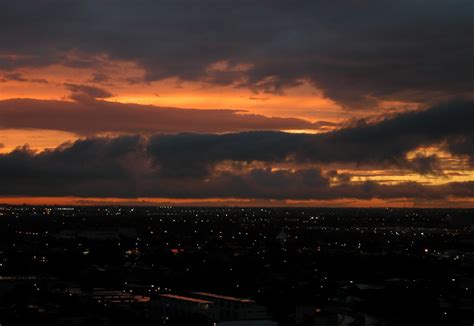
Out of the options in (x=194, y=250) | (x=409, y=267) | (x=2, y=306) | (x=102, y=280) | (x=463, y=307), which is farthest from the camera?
(x=194, y=250)

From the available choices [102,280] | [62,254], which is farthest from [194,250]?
[102,280]

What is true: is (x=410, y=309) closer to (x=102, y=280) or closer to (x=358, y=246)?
(x=102, y=280)

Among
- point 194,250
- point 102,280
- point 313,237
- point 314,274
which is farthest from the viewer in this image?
point 313,237

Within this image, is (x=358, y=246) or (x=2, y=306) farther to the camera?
(x=358, y=246)

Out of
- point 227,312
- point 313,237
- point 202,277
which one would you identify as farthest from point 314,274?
point 313,237

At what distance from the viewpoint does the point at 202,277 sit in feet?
188

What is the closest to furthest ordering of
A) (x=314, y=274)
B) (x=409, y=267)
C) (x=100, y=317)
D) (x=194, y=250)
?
(x=100, y=317), (x=314, y=274), (x=409, y=267), (x=194, y=250)

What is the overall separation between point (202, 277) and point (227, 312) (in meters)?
16.4

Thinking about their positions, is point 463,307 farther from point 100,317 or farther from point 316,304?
point 100,317

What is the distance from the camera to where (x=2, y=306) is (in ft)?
133

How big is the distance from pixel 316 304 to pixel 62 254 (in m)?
34.5

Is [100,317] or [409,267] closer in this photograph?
[100,317]

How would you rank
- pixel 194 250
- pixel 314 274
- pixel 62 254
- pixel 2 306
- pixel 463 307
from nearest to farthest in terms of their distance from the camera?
pixel 2 306 → pixel 463 307 → pixel 314 274 → pixel 62 254 → pixel 194 250

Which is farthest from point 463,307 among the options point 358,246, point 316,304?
point 358,246
